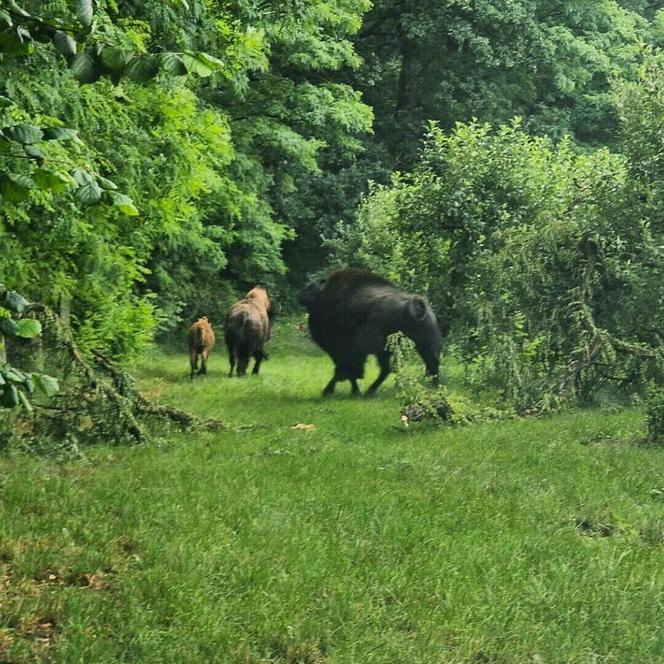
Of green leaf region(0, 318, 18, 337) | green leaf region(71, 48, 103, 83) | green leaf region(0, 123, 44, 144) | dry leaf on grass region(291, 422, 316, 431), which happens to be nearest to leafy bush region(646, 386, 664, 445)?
dry leaf on grass region(291, 422, 316, 431)

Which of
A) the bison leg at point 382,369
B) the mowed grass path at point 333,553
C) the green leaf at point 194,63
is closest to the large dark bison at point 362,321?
the bison leg at point 382,369

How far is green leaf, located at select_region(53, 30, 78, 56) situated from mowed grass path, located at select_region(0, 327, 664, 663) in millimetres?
2576

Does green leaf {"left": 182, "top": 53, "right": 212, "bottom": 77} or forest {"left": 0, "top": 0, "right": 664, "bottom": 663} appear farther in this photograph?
forest {"left": 0, "top": 0, "right": 664, "bottom": 663}

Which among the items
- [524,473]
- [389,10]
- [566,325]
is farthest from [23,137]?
[389,10]

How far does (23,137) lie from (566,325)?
1143 centimetres

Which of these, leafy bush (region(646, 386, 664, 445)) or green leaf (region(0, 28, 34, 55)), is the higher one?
green leaf (region(0, 28, 34, 55))

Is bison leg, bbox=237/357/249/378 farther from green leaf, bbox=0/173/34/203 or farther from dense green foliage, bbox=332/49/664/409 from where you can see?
green leaf, bbox=0/173/34/203

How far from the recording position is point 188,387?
1476cm

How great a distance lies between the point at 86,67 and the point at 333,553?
12.1 feet

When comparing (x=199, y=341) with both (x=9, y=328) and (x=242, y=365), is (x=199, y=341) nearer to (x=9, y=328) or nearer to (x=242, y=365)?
(x=242, y=365)

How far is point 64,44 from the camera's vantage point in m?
2.38

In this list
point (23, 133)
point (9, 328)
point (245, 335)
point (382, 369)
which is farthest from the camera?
point (245, 335)

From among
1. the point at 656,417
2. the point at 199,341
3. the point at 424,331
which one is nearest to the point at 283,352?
the point at 199,341

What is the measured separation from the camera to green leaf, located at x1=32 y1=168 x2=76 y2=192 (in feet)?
7.43
